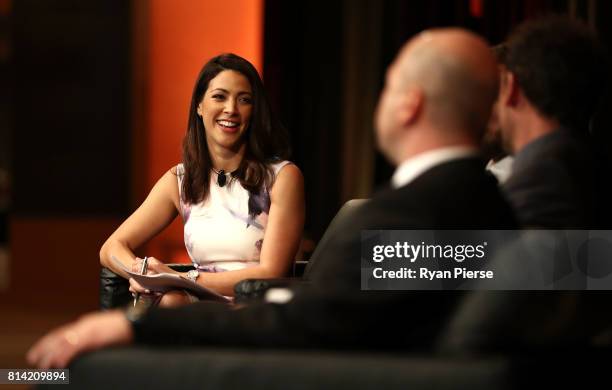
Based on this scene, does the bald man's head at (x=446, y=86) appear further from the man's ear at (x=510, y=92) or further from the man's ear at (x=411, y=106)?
the man's ear at (x=510, y=92)

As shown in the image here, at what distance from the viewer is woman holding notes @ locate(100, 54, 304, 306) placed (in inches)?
119

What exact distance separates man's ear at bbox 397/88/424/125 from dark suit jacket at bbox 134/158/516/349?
0.10 m

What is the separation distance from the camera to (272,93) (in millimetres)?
6320

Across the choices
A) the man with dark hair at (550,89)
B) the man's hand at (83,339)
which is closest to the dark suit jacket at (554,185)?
the man with dark hair at (550,89)

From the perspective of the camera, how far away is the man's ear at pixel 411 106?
150 centimetres

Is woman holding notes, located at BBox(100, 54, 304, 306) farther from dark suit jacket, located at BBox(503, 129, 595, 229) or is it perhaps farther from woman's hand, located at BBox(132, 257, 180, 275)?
dark suit jacket, located at BBox(503, 129, 595, 229)

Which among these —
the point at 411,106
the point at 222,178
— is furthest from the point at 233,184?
the point at 411,106

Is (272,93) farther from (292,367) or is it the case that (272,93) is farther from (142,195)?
(292,367)

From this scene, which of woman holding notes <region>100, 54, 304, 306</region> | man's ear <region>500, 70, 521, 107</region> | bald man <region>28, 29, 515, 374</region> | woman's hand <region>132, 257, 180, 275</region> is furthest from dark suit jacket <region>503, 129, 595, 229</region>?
woman's hand <region>132, 257, 180, 275</region>

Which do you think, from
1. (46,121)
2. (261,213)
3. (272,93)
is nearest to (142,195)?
(46,121)

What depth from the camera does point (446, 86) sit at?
1502 mm

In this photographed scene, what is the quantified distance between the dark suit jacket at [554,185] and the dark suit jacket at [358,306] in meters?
0.27
